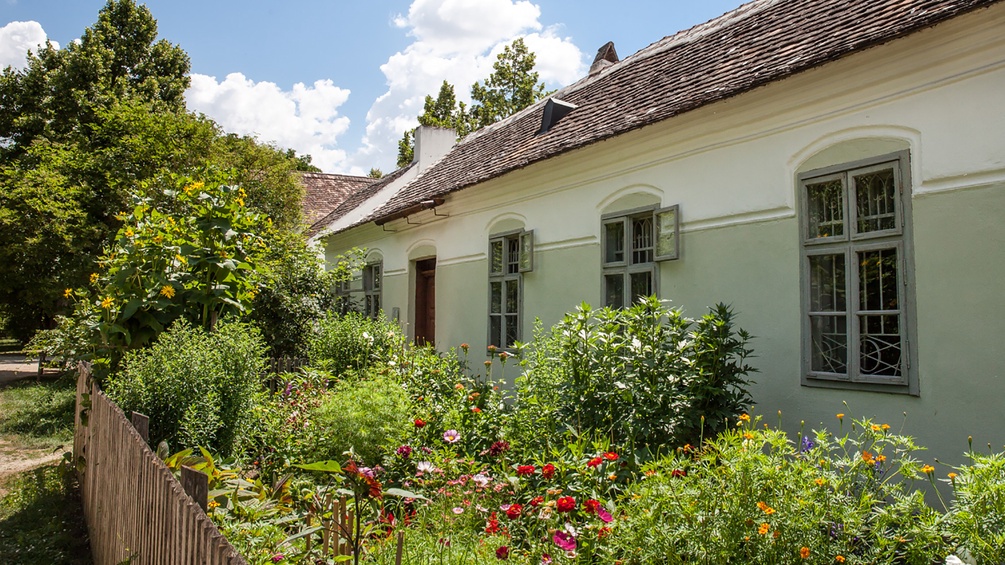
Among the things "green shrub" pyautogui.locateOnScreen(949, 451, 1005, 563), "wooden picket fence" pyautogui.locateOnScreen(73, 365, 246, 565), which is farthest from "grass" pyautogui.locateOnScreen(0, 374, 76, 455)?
"green shrub" pyautogui.locateOnScreen(949, 451, 1005, 563)

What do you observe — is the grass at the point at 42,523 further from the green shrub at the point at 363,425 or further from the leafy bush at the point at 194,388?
the green shrub at the point at 363,425

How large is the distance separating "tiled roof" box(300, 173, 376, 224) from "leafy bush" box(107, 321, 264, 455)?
636 inches

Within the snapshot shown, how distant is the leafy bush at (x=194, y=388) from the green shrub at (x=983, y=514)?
4.35m

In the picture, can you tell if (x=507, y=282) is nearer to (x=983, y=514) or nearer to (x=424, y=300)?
(x=424, y=300)

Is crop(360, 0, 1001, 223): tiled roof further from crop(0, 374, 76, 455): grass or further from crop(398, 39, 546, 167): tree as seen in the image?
crop(398, 39, 546, 167): tree

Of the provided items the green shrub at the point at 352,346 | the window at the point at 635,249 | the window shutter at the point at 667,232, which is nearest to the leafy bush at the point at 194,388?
the green shrub at the point at 352,346

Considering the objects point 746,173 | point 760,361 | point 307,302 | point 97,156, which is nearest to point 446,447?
point 760,361

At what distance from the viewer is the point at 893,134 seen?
4926 millimetres

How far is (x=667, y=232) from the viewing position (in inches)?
266

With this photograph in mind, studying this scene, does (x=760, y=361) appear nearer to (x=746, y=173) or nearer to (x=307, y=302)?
(x=746, y=173)

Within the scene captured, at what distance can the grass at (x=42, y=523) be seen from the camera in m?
4.75

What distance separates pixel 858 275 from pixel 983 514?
9.54ft

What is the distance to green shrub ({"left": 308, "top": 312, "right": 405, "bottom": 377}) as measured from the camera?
8633 millimetres

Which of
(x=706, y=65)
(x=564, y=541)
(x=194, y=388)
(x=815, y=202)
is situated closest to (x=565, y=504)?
(x=564, y=541)
